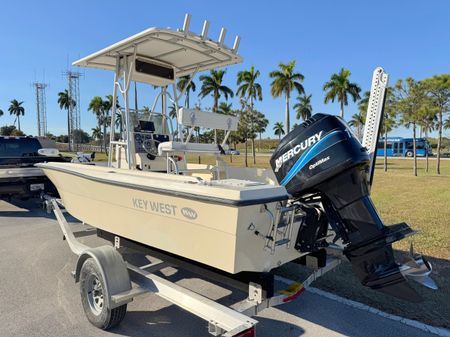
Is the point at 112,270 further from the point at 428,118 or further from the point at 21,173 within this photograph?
the point at 428,118

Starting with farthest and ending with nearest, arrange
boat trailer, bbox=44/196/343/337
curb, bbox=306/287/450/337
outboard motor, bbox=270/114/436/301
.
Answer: curb, bbox=306/287/450/337
outboard motor, bbox=270/114/436/301
boat trailer, bbox=44/196/343/337

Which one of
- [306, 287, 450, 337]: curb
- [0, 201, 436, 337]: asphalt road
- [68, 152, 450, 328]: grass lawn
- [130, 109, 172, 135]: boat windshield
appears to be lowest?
[0, 201, 436, 337]: asphalt road

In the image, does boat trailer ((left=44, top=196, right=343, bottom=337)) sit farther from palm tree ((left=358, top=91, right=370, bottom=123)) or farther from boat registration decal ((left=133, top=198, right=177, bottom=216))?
palm tree ((left=358, top=91, right=370, bottom=123))

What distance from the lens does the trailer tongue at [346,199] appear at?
2.51m

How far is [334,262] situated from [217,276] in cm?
115

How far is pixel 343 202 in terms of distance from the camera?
261 centimetres

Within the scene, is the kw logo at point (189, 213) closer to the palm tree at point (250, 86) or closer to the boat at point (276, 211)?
the boat at point (276, 211)

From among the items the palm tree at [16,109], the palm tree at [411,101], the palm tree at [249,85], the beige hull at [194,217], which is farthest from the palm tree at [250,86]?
the palm tree at [16,109]

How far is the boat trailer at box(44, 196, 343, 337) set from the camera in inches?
94.4

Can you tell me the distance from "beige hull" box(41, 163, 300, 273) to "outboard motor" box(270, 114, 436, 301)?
286mm

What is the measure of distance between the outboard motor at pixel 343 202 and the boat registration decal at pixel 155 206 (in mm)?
954

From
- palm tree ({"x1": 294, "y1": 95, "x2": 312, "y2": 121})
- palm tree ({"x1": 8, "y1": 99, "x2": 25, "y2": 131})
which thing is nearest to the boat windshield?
palm tree ({"x1": 294, "y1": 95, "x2": 312, "y2": 121})

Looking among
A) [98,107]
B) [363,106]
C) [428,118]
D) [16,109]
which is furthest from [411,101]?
[16,109]

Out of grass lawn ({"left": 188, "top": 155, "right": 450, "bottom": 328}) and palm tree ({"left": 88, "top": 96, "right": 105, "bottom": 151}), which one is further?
palm tree ({"left": 88, "top": 96, "right": 105, "bottom": 151})
